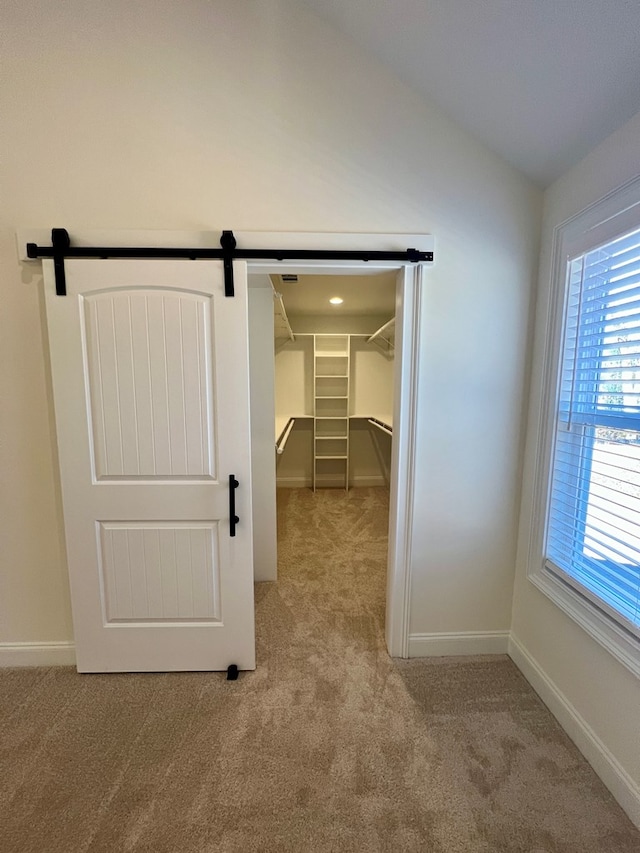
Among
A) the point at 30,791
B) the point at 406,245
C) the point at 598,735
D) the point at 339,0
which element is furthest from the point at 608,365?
the point at 30,791

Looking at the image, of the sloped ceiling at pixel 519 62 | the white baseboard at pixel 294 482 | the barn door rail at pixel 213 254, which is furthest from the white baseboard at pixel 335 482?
the sloped ceiling at pixel 519 62

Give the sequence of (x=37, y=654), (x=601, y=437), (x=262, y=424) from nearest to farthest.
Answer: (x=601, y=437), (x=37, y=654), (x=262, y=424)

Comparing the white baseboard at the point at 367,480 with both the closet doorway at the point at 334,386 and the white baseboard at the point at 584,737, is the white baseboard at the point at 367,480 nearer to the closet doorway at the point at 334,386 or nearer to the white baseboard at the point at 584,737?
the closet doorway at the point at 334,386

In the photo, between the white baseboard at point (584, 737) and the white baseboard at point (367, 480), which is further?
the white baseboard at point (367, 480)

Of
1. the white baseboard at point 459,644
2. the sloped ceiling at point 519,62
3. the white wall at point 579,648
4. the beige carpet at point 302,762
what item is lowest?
the beige carpet at point 302,762

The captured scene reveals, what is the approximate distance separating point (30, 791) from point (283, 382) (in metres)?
4.07

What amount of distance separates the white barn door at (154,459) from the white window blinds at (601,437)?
145 centimetres

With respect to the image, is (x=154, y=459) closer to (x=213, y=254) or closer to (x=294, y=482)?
(x=213, y=254)

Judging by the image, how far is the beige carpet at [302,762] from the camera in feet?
3.85

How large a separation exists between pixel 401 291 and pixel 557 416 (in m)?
0.93

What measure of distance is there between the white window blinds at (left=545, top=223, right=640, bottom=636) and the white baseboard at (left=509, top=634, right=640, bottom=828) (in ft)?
1.67

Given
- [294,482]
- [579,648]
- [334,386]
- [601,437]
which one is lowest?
[294,482]

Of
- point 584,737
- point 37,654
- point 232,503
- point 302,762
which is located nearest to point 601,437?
point 584,737

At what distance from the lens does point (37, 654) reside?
1.90m
